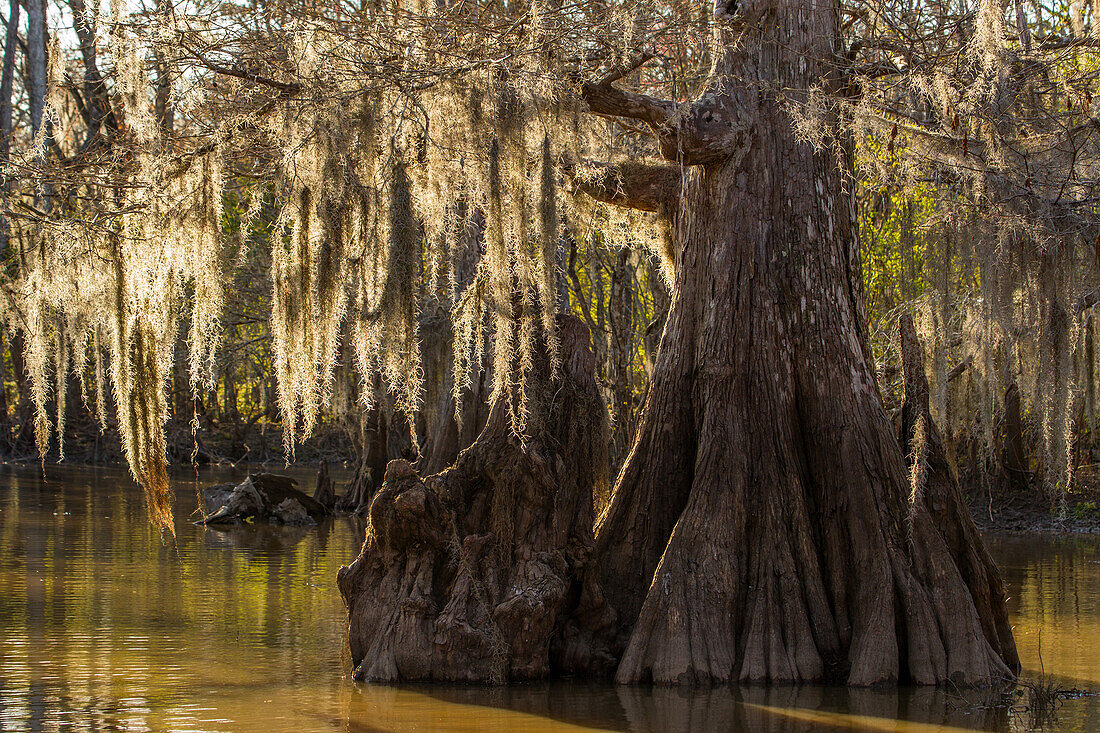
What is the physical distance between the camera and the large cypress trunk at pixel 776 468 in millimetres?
6859

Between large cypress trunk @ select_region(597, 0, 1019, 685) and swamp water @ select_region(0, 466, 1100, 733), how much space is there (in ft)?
1.15

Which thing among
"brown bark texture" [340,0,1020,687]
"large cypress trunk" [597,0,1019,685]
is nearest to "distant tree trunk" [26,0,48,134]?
"brown bark texture" [340,0,1020,687]

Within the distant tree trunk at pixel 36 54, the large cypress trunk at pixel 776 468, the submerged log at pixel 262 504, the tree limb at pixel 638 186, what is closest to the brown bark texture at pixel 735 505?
the large cypress trunk at pixel 776 468

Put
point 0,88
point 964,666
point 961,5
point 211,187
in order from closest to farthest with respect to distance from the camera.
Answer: point 964,666 < point 211,187 < point 961,5 < point 0,88

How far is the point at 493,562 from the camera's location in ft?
23.7

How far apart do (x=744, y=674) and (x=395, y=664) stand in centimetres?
212

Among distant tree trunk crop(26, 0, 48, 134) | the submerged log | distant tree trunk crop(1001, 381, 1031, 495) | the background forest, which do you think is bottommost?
the submerged log

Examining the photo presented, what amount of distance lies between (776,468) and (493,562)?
193 cm

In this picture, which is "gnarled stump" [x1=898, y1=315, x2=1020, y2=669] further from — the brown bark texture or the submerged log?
the submerged log

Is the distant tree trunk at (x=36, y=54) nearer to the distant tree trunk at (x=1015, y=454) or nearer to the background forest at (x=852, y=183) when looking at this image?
the background forest at (x=852, y=183)

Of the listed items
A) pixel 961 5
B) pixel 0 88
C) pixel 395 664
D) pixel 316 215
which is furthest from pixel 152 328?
pixel 0 88

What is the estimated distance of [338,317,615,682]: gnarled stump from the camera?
271 inches

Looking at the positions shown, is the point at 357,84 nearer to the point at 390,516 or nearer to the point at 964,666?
the point at 390,516

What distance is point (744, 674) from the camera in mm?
6762
